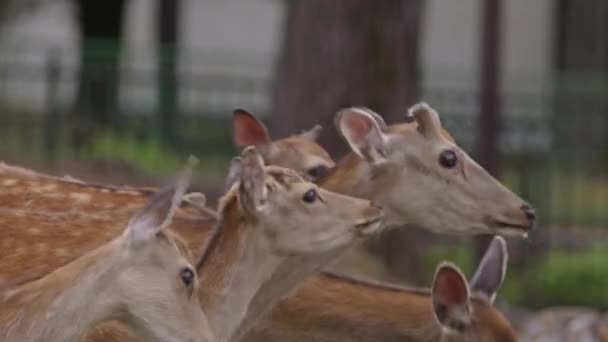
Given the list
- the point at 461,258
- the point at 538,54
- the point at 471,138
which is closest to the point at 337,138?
the point at 461,258

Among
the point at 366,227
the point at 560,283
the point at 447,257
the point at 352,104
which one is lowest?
the point at 560,283

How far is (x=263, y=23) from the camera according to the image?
33.1 metres

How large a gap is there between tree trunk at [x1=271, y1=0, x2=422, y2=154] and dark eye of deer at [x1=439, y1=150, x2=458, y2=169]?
253 inches

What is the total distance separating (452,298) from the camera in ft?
28.7

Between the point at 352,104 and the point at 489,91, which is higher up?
the point at 489,91

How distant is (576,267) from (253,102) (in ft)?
19.3

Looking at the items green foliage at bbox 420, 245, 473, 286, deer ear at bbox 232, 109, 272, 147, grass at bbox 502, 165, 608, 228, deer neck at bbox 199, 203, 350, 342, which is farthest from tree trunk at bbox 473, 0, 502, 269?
deer neck at bbox 199, 203, 350, 342

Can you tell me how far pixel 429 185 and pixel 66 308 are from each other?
246cm

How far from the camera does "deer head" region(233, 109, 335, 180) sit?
1046 cm

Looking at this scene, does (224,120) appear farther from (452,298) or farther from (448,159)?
(452,298)

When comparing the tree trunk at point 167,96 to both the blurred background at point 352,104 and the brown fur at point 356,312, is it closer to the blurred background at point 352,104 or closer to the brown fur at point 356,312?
the blurred background at point 352,104

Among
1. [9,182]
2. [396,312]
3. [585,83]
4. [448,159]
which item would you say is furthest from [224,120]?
[396,312]

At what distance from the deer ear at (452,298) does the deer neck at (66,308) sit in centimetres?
169

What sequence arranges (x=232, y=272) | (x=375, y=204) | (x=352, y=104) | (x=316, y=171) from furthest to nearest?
(x=352, y=104) → (x=316, y=171) → (x=375, y=204) → (x=232, y=272)
